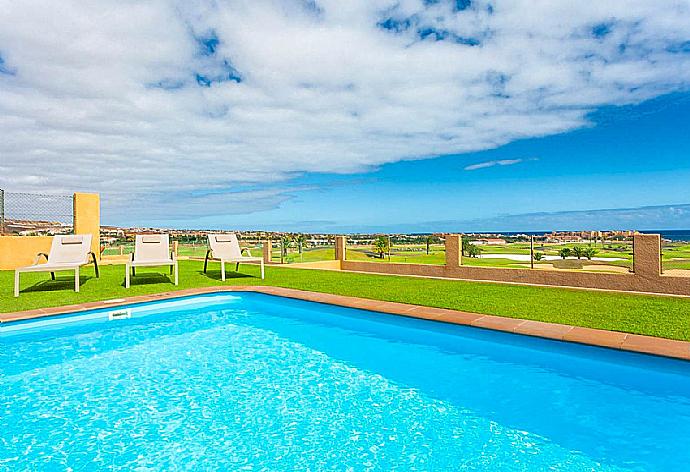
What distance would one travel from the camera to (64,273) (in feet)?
37.8

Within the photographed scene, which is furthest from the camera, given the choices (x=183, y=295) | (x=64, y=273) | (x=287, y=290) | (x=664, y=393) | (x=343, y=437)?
(x=64, y=273)

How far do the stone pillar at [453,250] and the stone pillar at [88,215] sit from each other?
35.7ft

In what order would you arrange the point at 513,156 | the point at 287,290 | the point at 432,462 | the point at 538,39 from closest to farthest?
the point at 432,462, the point at 287,290, the point at 538,39, the point at 513,156

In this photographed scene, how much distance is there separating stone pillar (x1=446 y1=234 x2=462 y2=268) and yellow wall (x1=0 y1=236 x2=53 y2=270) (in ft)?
39.8

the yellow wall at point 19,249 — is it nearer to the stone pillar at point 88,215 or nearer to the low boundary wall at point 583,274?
the stone pillar at point 88,215

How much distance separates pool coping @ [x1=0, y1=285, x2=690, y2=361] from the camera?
14.2 ft

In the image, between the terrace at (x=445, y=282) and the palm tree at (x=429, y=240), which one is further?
the palm tree at (x=429, y=240)

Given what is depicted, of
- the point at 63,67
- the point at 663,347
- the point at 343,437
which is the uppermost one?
the point at 63,67

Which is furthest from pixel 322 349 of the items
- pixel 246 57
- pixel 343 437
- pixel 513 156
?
pixel 513 156

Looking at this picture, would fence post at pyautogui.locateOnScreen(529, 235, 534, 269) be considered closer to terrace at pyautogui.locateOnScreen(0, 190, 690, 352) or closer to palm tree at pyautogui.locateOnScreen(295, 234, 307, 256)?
terrace at pyautogui.locateOnScreen(0, 190, 690, 352)

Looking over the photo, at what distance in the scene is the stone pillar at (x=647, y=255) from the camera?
8.16m

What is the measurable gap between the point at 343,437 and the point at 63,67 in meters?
13.9

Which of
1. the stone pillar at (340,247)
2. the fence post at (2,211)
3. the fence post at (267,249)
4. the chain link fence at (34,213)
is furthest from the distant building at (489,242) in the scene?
the fence post at (2,211)

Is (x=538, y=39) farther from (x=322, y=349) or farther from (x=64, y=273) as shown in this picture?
(x=64, y=273)
